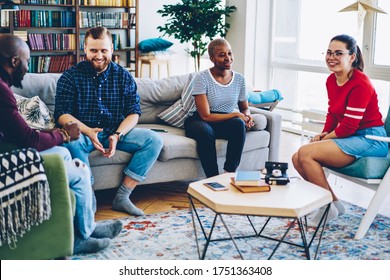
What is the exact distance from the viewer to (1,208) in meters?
2.17

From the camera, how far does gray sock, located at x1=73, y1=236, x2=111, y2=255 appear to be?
2.78 metres

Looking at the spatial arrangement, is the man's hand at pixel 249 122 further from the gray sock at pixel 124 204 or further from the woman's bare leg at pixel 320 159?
the gray sock at pixel 124 204

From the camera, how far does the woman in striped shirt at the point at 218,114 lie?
3719 millimetres

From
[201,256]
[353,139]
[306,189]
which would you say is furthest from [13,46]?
[353,139]

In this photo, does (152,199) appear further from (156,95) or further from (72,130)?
(72,130)

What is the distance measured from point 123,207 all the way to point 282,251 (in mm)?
1053

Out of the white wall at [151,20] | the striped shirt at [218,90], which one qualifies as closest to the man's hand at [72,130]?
the striped shirt at [218,90]

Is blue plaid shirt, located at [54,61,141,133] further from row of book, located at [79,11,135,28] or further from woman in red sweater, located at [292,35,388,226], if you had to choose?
row of book, located at [79,11,135,28]

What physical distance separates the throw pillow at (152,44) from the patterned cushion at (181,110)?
3.99 m

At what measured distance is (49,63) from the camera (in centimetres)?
765

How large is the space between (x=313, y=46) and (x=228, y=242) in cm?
393

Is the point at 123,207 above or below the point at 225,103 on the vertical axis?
below

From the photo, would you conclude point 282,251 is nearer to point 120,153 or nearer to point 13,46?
point 120,153
